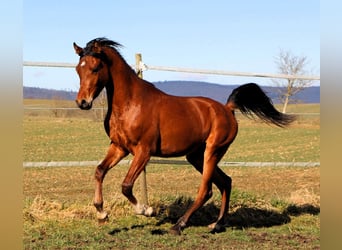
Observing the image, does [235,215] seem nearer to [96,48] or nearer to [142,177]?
[142,177]

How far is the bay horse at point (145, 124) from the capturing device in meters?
5.20

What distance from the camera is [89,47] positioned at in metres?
5.27

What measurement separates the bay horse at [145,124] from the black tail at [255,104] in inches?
18.5

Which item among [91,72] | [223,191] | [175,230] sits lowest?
[175,230]

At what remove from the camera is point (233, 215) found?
6.65 meters

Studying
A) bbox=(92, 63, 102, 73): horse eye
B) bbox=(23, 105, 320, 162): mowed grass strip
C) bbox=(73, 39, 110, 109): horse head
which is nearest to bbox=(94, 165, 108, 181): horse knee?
bbox=(73, 39, 110, 109): horse head

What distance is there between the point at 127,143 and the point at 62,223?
1355 millimetres

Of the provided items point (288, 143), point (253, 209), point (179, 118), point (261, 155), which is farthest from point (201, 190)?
point (288, 143)

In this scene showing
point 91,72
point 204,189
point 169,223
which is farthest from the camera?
point 169,223

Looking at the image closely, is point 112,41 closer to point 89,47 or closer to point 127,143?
point 89,47

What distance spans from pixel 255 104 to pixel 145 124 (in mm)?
2090

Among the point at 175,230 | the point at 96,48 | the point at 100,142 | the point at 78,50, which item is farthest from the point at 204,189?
the point at 100,142

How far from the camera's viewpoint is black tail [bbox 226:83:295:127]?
6723mm

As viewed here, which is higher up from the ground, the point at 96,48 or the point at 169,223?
the point at 96,48
